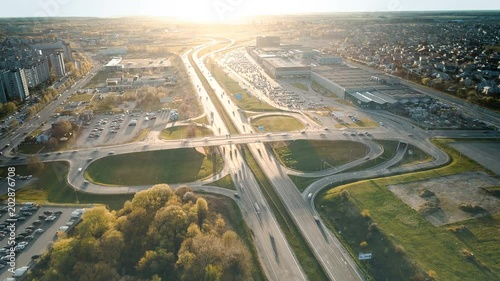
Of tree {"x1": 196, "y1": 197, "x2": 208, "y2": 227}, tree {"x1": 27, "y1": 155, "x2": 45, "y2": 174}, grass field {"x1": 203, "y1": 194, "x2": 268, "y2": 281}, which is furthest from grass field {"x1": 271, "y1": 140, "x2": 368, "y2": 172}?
tree {"x1": 27, "y1": 155, "x2": 45, "y2": 174}

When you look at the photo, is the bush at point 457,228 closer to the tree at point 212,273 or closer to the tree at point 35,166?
the tree at point 212,273

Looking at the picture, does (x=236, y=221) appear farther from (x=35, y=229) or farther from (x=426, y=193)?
(x=426, y=193)

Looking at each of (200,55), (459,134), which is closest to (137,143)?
(459,134)

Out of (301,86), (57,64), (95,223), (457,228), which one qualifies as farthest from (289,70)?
(95,223)

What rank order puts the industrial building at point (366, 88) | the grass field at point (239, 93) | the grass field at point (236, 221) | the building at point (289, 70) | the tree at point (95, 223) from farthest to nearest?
the building at point (289, 70) < the grass field at point (239, 93) < the industrial building at point (366, 88) < the tree at point (95, 223) < the grass field at point (236, 221)

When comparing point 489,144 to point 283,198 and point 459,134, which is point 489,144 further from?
point 283,198

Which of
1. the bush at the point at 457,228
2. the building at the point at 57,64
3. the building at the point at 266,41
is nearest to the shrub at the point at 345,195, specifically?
the bush at the point at 457,228
